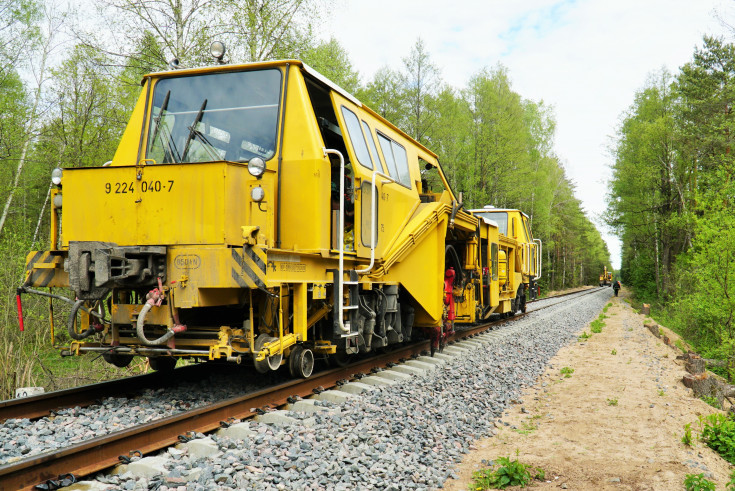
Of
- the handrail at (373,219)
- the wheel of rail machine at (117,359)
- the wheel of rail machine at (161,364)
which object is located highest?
the handrail at (373,219)

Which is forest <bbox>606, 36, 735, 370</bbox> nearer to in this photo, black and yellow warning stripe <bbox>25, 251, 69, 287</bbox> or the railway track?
the railway track

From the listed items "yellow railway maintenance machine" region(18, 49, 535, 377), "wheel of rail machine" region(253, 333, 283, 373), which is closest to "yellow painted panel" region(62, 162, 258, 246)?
"yellow railway maintenance machine" region(18, 49, 535, 377)

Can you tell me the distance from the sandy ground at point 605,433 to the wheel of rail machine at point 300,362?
1.92 metres

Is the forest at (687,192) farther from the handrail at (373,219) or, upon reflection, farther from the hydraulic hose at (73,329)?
the hydraulic hose at (73,329)

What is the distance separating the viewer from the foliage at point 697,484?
11.9 ft

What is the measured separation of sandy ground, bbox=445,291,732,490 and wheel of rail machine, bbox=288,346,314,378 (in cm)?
192

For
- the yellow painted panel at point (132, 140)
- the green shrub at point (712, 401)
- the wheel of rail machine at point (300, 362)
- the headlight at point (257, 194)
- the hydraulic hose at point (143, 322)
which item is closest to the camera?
the hydraulic hose at point (143, 322)

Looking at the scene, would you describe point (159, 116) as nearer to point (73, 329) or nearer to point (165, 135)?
point (165, 135)

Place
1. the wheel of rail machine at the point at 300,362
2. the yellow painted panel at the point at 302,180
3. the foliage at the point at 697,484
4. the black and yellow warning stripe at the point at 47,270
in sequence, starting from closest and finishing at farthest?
1. the foliage at the point at 697,484
2. the black and yellow warning stripe at the point at 47,270
3. the yellow painted panel at the point at 302,180
4. the wheel of rail machine at the point at 300,362

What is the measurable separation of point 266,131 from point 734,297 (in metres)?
13.9

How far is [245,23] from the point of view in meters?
13.7

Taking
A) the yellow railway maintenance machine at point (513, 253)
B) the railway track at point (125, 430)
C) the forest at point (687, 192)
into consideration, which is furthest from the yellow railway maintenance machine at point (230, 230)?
the forest at point (687, 192)

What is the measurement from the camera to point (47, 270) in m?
5.00

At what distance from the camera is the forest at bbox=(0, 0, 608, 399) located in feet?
30.3
